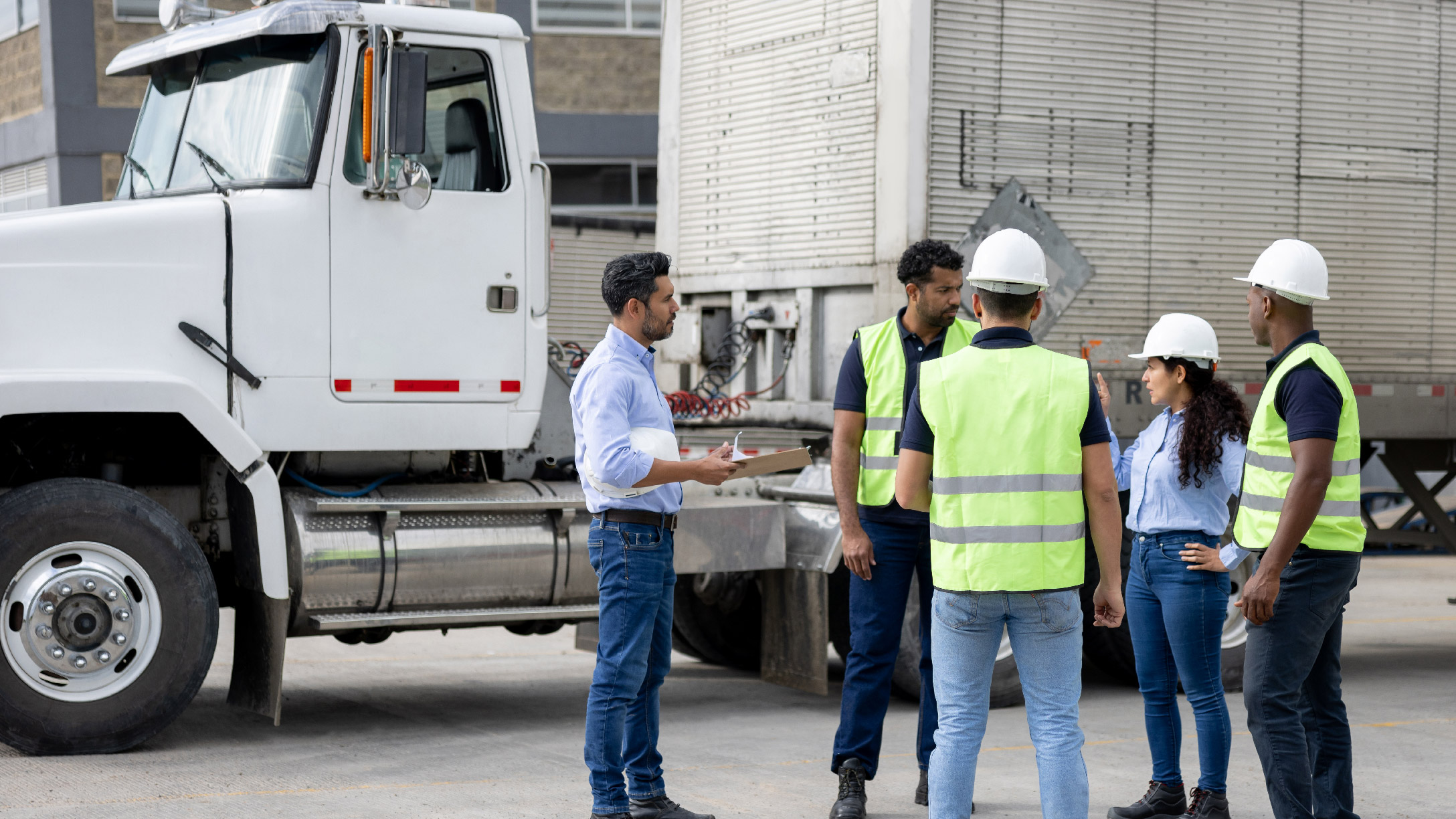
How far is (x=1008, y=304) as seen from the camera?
4203 millimetres

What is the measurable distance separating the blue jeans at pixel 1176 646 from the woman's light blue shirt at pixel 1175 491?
0.04 metres

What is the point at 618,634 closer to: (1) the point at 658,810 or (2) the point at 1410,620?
(1) the point at 658,810

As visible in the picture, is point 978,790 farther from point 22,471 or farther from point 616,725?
point 22,471

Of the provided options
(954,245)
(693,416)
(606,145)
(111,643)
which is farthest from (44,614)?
(606,145)

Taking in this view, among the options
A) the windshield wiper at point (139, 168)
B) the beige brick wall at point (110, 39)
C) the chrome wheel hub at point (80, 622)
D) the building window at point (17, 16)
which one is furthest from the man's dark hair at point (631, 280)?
the building window at point (17, 16)

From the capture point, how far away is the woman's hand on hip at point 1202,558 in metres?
5.11

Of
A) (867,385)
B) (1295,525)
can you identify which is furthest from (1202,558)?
(867,385)

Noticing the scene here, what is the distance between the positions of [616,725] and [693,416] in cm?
313

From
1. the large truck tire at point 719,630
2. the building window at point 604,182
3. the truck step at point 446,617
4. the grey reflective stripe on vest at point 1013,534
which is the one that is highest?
the building window at point 604,182

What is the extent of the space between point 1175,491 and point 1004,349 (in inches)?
59.9

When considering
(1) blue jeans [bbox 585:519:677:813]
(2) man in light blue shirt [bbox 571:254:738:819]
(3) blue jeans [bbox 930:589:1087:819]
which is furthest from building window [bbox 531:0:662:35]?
(3) blue jeans [bbox 930:589:1087:819]

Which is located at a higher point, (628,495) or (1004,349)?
(1004,349)

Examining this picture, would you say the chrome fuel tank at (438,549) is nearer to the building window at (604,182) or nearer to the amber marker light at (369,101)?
the amber marker light at (369,101)

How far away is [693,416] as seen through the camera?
314 inches
